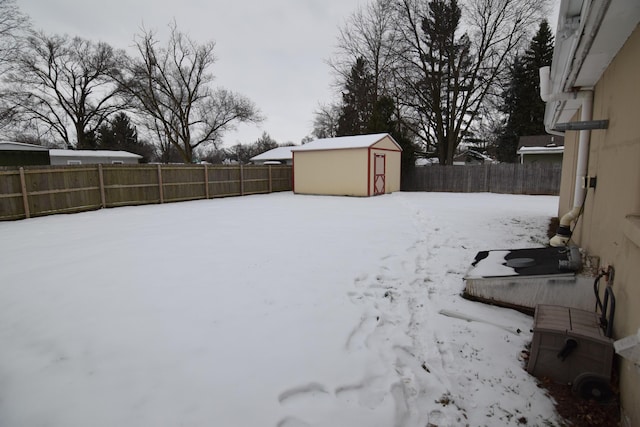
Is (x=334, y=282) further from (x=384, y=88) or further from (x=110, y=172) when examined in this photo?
(x=384, y=88)

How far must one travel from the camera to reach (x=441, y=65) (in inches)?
768

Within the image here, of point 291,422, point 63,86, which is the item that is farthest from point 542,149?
point 63,86

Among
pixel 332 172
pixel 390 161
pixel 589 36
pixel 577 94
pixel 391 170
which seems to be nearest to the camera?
pixel 589 36

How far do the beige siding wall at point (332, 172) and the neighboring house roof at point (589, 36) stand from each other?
35.0 ft

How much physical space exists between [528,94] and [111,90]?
107ft

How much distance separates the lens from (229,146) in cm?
5459

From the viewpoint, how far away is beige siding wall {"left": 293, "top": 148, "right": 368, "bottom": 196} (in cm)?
1416

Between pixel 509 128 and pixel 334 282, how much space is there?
88.0 ft

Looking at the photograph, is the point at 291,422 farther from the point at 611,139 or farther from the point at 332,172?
the point at 332,172

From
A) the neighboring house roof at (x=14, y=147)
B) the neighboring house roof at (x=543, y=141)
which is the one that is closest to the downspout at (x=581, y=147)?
the neighboring house roof at (x=543, y=141)

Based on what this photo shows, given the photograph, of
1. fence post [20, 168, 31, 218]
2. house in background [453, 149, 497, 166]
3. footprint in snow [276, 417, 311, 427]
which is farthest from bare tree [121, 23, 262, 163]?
footprint in snow [276, 417, 311, 427]

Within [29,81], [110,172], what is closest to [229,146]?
[29,81]

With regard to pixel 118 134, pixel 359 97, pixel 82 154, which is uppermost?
pixel 359 97

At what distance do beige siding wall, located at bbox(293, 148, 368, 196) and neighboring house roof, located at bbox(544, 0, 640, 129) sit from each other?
10683 millimetres
